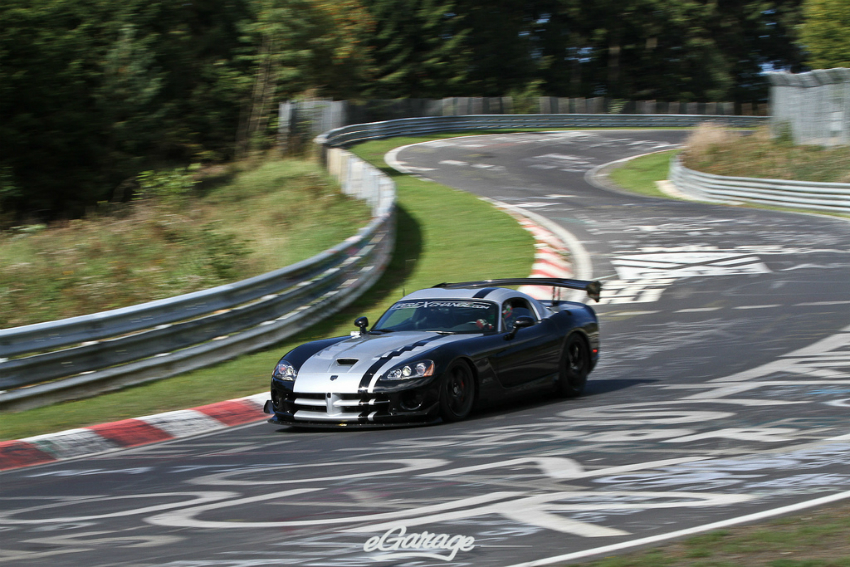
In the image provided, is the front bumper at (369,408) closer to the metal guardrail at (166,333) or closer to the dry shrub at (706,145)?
the metal guardrail at (166,333)

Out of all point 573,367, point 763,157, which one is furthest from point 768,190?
point 573,367

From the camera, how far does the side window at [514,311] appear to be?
8.85 meters

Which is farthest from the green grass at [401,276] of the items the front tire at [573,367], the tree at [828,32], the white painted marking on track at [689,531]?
the tree at [828,32]

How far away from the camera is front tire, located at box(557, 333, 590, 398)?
30.0 feet

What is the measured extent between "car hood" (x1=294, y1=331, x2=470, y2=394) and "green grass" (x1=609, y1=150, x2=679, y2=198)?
22.4m

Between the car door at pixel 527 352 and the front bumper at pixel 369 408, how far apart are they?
3.11 feet

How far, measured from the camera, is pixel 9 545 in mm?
4820

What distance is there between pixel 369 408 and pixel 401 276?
9015 mm

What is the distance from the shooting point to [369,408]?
24.8 ft

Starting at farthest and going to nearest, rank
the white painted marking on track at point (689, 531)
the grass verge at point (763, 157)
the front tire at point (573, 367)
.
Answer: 1. the grass verge at point (763, 157)
2. the front tire at point (573, 367)
3. the white painted marking on track at point (689, 531)

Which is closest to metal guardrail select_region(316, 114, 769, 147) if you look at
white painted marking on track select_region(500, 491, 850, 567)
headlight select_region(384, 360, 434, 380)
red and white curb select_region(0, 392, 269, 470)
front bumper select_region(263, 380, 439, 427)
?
red and white curb select_region(0, 392, 269, 470)

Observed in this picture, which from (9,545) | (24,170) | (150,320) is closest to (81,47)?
(24,170)

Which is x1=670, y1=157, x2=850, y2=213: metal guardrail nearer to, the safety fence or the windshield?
the safety fence

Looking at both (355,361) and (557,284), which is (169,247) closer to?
(557,284)
